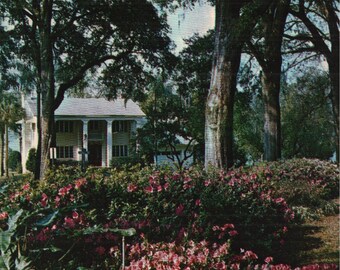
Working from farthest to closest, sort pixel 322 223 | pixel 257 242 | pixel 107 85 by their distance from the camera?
pixel 107 85
pixel 322 223
pixel 257 242

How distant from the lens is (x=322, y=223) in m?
6.66

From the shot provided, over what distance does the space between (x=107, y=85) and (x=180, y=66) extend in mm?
3345

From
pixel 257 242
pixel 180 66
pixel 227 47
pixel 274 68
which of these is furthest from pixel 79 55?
pixel 257 242

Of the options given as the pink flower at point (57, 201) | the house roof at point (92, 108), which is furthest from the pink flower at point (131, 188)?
the house roof at point (92, 108)

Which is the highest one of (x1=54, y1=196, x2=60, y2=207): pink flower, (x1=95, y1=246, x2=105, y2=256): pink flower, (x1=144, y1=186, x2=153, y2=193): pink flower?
(x1=144, y1=186, x2=153, y2=193): pink flower

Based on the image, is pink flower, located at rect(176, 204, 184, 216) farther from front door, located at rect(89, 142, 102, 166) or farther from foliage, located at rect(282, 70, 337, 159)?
front door, located at rect(89, 142, 102, 166)

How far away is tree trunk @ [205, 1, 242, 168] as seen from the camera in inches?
323

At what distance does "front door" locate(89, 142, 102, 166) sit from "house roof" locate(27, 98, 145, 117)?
9.32 ft

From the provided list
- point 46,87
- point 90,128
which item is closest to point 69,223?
point 46,87

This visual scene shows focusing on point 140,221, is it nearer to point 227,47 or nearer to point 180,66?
→ point 227,47

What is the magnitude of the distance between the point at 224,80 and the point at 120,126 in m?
26.6

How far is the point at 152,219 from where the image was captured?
4.58m

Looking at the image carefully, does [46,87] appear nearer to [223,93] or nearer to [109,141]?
[223,93]

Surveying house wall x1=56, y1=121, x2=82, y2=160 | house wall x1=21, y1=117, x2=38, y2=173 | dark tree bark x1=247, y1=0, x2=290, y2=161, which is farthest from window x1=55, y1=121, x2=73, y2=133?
dark tree bark x1=247, y1=0, x2=290, y2=161
